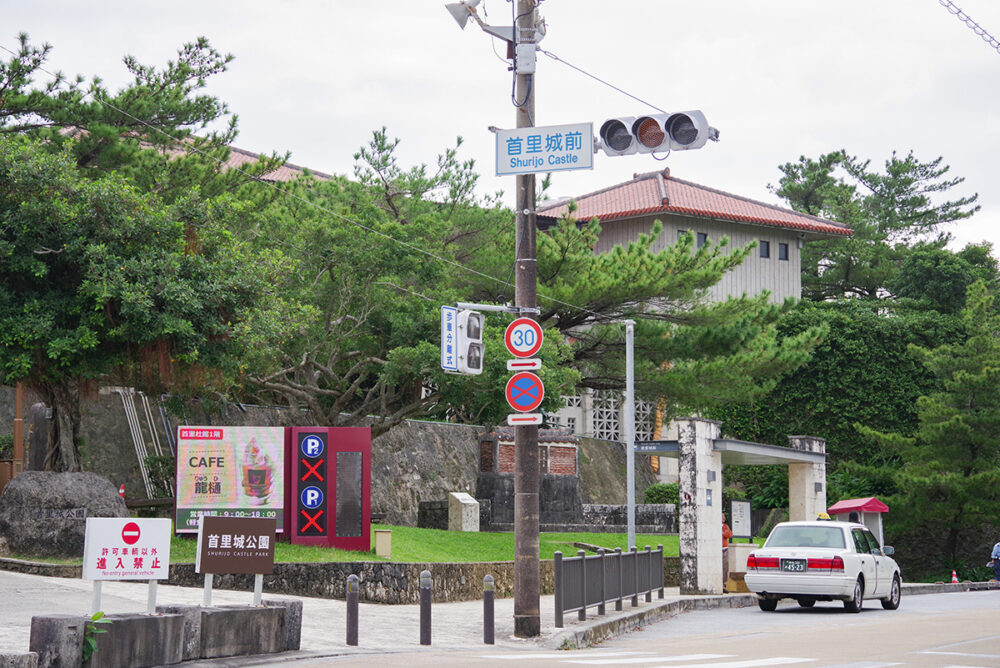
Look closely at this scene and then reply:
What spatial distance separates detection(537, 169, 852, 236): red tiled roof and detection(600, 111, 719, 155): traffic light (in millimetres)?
31901

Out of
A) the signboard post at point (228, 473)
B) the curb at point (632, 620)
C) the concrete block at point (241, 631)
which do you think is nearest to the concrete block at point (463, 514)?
the curb at point (632, 620)

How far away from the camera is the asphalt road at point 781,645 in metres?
11.9

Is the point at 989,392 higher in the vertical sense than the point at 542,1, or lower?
lower

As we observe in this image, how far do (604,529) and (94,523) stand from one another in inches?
1028

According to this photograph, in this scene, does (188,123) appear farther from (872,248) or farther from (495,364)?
(872,248)

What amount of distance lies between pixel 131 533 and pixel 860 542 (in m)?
14.6

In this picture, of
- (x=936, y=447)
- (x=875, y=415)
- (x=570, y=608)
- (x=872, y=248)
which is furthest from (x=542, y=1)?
(x=872, y=248)

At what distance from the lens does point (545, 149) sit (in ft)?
47.0

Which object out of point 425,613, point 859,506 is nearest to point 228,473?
point 425,613

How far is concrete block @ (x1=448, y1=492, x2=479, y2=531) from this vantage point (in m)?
30.2

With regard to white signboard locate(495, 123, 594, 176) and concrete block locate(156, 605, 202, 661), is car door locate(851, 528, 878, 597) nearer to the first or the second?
white signboard locate(495, 123, 594, 176)

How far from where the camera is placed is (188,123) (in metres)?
25.6

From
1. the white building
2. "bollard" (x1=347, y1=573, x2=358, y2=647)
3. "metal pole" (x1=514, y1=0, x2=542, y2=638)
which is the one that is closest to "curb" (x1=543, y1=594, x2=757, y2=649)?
"metal pole" (x1=514, y1=0, x2=542, y2=638)

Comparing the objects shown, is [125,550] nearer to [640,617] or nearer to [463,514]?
[640,617]
